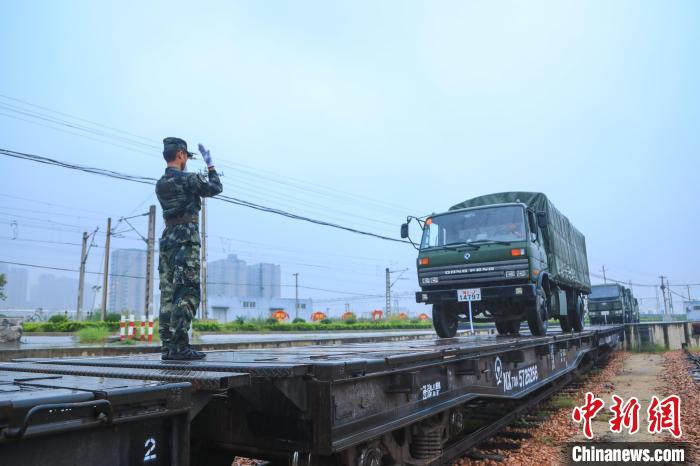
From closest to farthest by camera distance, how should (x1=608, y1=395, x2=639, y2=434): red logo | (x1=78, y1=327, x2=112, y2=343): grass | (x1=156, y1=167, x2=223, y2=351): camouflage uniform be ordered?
(x1=156, y1=167, x2=223, y2=351): camouflage uniform → (x1=608, y1=395, x2=639, y2=434): red logo → (x1=78, y1=327, x2=112, y2=343): grass

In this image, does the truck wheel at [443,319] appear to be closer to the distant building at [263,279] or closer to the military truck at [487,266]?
the military truck at [487,266]

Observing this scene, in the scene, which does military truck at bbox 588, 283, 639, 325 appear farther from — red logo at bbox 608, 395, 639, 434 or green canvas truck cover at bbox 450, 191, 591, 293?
red logo at bbox 608, 395, 639, 434

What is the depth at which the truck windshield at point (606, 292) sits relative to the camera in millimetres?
24953

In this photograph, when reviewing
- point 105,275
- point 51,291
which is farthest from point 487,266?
point 51,291

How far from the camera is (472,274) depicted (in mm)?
8016

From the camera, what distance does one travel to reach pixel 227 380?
239 cm

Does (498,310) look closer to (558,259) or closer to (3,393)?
(558,259)

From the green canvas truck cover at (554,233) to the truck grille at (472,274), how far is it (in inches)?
62.4

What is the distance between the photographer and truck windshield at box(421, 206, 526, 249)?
324 inches

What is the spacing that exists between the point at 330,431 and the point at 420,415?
109 cm

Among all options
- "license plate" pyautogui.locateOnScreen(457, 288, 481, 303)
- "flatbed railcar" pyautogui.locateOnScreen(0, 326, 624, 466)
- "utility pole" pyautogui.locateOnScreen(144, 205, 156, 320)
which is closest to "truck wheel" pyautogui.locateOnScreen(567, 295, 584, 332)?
"license plate" pyautogui.locateOnScreen(457, 288, 481, 303)

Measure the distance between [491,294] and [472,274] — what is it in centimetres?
41

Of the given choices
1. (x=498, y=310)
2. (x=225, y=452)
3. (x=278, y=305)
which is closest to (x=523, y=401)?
(x=498, y=310)

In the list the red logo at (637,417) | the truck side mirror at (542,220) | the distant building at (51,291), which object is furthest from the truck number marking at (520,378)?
the distant building at (51,291)
